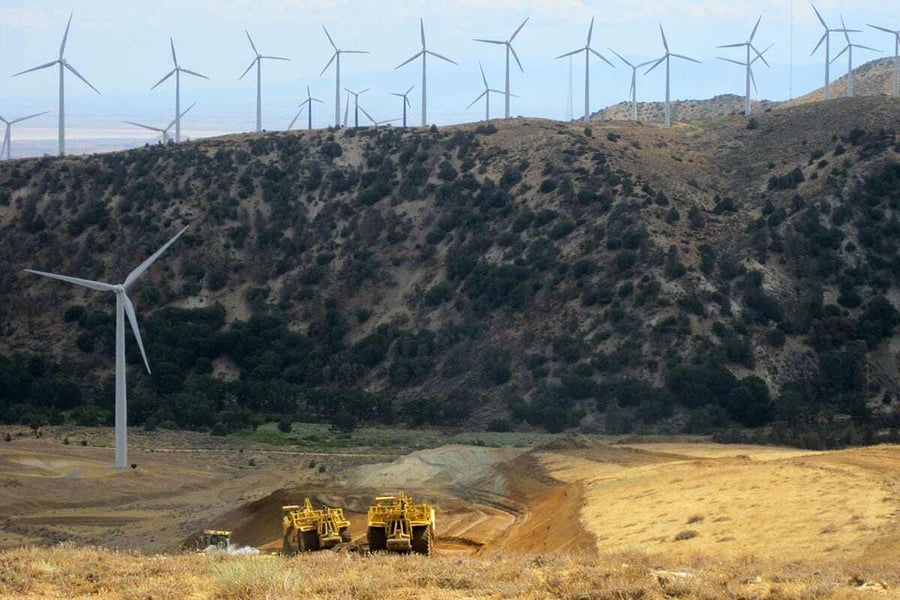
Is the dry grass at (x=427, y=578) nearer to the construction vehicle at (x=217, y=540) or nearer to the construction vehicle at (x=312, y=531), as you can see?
the construction vehicle at (x=312, y=531)

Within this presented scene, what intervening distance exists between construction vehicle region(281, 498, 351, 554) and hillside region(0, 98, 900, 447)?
2962cm

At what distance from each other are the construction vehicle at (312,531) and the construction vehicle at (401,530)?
44.3 inches

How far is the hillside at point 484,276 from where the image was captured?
75312 millimetres

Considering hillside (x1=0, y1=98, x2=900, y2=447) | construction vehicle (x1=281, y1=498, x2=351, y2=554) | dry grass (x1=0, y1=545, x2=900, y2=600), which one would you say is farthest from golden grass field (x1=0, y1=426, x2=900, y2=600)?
hillside (x1=0, y1=98, x2=900, y2=447)

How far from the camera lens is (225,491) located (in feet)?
184

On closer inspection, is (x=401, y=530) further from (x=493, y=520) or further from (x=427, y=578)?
(x=493, y=520)

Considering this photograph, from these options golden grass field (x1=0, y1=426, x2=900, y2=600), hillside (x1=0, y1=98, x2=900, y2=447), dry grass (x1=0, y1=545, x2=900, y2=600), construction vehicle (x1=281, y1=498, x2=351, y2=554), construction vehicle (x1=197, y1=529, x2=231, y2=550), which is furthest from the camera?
hillside (x1=0, y1=98, x2=900, y2=447)

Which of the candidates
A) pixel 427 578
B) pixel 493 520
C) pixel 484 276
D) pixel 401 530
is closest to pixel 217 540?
pixel 401 530

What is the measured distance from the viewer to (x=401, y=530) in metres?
32.2

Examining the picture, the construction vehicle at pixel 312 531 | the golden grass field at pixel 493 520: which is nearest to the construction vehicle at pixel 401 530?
the golden grass field at pixel 493 520

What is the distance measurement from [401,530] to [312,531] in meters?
2.34

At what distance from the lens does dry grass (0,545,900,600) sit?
22.1 meters

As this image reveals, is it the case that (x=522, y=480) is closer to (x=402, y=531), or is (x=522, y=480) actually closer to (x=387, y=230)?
(x=402, y=531)

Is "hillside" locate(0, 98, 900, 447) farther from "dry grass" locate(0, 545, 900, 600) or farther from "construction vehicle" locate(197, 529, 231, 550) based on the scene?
"dry grass" locate(0, 545, 900, 600)
